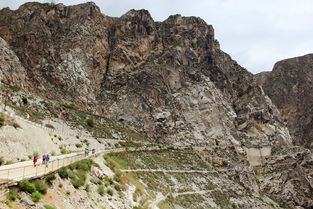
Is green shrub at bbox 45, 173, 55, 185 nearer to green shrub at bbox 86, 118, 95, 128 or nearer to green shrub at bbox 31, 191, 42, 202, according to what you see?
green shrub at bbox 31, 191, 42, 202

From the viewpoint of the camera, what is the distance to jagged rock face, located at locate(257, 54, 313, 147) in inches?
5960

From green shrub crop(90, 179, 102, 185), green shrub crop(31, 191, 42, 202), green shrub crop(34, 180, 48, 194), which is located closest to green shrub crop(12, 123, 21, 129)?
green shrub crop(90, 179, 102, 185)

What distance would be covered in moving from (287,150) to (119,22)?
58.4 metres

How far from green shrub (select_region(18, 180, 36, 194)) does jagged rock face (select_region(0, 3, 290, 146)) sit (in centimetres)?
6553

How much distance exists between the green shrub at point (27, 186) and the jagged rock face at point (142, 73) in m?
65.5

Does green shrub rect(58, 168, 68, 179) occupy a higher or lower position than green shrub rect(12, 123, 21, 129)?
lower

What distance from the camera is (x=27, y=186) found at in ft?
51.9

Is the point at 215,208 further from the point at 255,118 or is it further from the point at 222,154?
the point at 255,118

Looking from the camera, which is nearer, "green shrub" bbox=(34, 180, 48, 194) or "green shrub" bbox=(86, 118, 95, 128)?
"green shrub" bbox=(34, 180, 48, 194)

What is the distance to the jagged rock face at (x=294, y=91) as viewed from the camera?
151 metres

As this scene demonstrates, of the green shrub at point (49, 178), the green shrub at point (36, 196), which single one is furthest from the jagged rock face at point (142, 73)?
the green shrub at point (36, 196)

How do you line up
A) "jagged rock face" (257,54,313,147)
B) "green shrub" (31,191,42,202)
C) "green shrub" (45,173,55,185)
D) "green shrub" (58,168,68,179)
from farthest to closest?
"jagged rock face" (257,54,313,147) → "green shrub" (58,168,68,179) → "green shrub" (45,173,55,185) → "green shrub" (31,191,42,202)

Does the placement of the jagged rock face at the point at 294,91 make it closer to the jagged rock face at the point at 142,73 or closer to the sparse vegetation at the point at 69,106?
the jagged rock face at the point at 142,73

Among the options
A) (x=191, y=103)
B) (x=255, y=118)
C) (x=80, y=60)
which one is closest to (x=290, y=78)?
(x=255, y=118)
